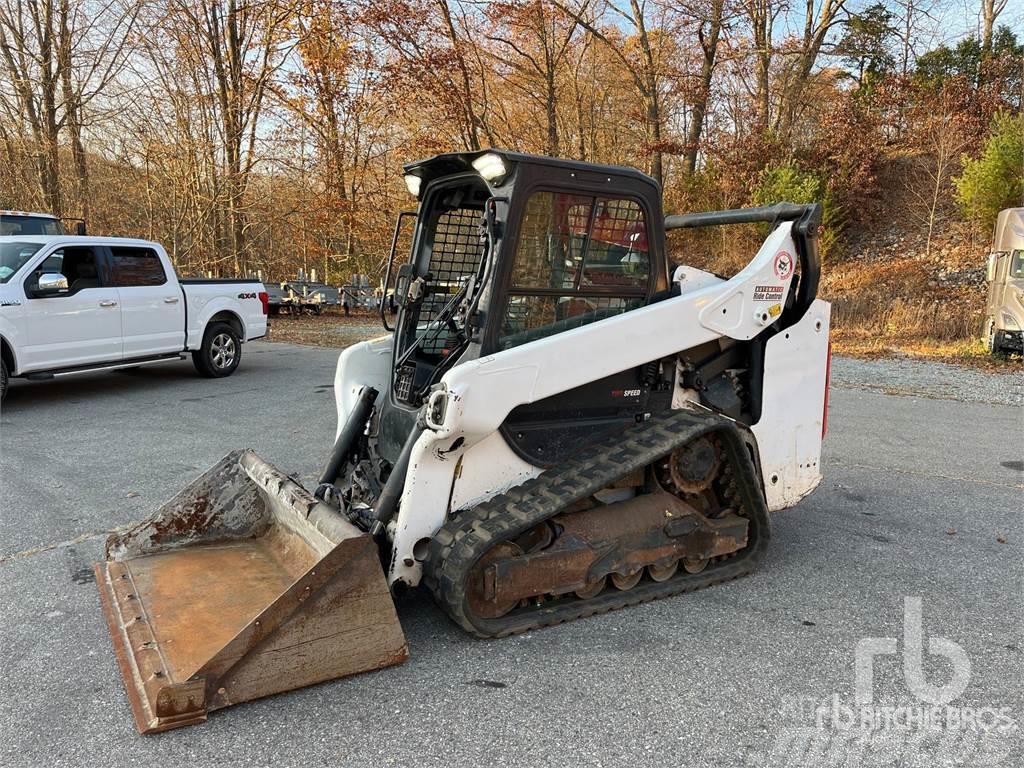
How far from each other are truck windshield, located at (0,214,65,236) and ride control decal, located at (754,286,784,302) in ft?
44.0

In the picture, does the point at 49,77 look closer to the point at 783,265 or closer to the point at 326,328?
the point at 326,328

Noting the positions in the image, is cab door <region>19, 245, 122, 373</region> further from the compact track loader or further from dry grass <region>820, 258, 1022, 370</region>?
dry grass <region>820, 258, 1022, 370</region>

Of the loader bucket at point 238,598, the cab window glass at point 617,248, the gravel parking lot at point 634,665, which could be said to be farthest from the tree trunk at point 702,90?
the loader bucket at point 238,598

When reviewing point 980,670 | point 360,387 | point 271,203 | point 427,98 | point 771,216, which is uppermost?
point 427,98

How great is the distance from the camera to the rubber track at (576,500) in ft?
10.4

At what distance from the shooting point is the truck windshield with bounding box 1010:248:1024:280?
13.8 meters

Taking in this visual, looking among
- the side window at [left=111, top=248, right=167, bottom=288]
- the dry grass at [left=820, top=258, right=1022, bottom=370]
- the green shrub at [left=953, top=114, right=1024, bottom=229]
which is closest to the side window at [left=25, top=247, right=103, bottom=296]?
the side window at [left=111, top=248, right=167, bottom=288]

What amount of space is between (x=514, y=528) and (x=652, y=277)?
5.22 ft

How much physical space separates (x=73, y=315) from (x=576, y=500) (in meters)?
8.21

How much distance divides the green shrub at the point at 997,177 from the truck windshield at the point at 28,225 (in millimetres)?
22387

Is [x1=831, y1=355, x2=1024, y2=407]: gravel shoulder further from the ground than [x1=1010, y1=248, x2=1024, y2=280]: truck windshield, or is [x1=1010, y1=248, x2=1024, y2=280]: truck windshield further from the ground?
[x1=1010, y1=248, x2=1024, y2=280]: truck windshield

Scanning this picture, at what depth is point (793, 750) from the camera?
2.59 metres

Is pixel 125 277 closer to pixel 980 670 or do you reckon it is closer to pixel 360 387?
pixel 360 387

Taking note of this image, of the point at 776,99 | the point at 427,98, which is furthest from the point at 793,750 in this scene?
the point at 776,99
